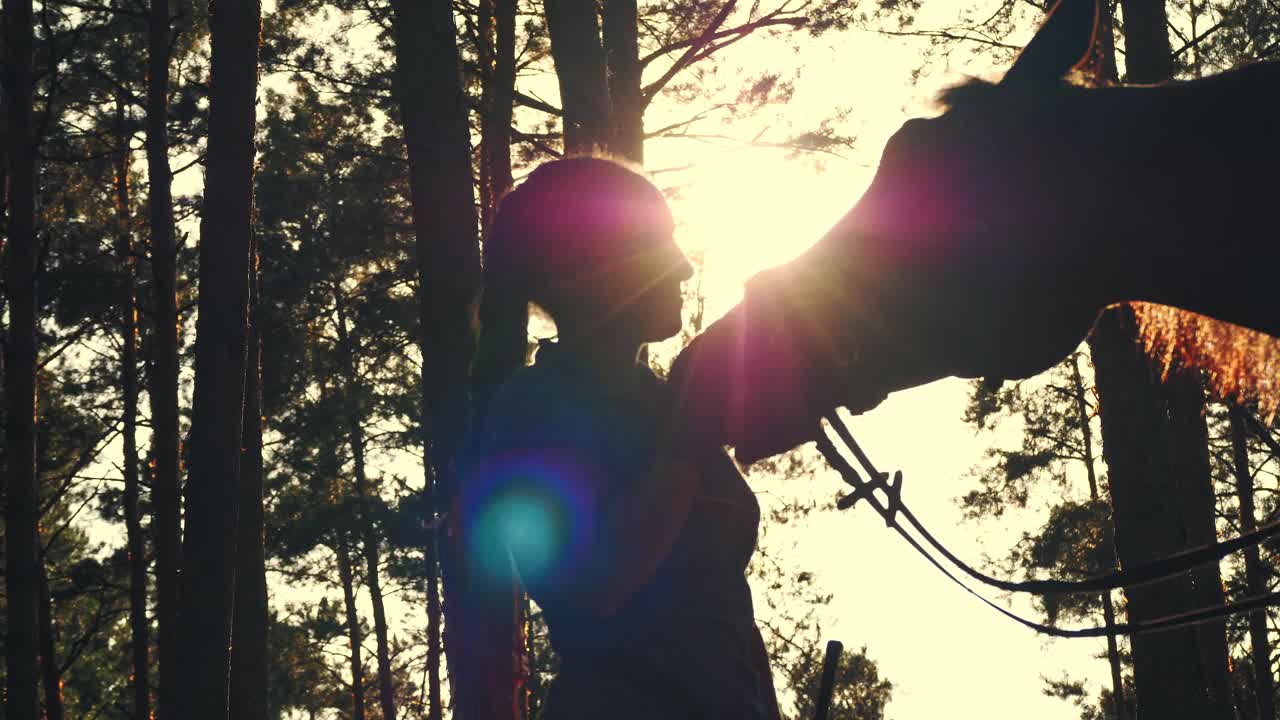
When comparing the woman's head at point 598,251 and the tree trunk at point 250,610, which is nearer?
the woman's head at point 598,251

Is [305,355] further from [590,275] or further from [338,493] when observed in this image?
[590,275]

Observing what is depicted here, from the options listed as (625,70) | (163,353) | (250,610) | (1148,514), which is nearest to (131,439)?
(163,353)

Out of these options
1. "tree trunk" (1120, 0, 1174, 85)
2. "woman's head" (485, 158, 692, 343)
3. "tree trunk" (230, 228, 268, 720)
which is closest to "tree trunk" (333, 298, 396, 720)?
"tree trunk" (230, 228, 268, 720)

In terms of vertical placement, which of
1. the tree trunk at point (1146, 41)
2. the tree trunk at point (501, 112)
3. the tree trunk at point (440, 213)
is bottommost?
the tree trunk at point (440, 213)

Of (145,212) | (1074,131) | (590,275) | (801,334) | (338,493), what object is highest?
(145,212)

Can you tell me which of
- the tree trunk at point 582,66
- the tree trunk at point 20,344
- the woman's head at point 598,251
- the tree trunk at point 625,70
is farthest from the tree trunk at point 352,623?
the woman's head at point 598,251

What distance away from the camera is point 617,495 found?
1.55 meters

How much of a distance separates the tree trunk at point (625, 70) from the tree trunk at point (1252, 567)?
1000 cm

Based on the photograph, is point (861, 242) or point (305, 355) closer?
point (861, 242)

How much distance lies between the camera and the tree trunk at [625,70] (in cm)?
857

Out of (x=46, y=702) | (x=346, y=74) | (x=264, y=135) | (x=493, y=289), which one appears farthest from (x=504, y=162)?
(x=493, y=289)

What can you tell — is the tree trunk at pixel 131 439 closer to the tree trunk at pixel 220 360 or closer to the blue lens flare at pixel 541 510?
the tree trunk at pixel 220 360

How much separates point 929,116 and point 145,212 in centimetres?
1682

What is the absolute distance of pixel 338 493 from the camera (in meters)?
19.8
